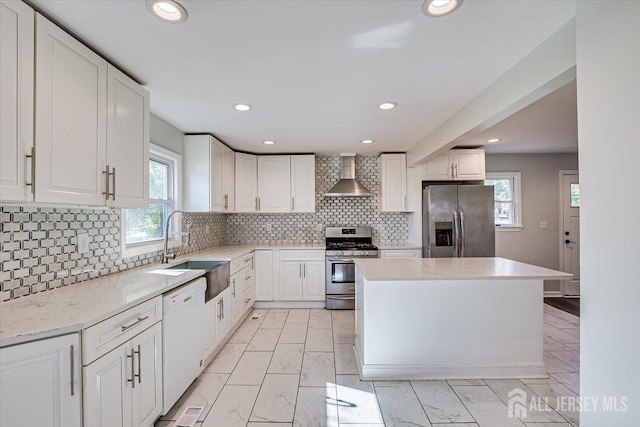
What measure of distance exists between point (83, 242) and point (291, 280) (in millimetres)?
2715

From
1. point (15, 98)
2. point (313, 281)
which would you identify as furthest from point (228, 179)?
point (15, 98)

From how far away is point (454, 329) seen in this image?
94.3 inches

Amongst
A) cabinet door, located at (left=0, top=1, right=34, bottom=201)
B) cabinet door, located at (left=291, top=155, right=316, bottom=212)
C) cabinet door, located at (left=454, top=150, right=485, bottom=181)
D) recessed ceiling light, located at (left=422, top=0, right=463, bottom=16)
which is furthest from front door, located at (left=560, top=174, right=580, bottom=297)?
cabinet door, located at (left=0, top=1, right=34, bottom=201)

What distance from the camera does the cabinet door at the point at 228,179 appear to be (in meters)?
3.89

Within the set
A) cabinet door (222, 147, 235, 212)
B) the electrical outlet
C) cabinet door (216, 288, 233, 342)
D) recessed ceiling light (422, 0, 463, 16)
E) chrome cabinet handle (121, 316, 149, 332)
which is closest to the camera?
recessed ceiling light (422, 0, 463, 16)

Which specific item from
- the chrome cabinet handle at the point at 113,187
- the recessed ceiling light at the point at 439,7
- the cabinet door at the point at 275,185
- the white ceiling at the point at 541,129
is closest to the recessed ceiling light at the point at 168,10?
the chrome cabinet handle at the point at 113,187

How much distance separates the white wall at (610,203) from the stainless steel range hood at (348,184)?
3.29 m

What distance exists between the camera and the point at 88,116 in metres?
1.66

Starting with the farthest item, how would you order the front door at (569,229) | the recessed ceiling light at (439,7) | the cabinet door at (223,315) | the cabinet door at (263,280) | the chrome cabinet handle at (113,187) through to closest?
the front door at (569,229), the cabinet door at (263,280), the cabinet door at (223,315), the chrome cabinet handle at (113,187), the recessed ceiling light at (439,7)

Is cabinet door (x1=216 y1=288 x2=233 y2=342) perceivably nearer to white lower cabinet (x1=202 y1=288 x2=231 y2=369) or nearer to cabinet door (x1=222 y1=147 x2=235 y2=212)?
white lower cabinet (x1=202 y1=288 x2=231 y2=369)

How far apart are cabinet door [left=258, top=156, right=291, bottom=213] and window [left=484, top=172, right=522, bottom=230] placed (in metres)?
3.36

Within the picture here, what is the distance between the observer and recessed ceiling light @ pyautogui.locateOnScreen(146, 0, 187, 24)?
1332mm

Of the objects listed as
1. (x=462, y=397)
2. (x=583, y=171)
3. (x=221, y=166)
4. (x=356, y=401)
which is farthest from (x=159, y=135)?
(x=462, y=397)

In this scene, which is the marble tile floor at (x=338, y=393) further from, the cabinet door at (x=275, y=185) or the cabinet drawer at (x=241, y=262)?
the cabinet door at (x=275, y=185)
